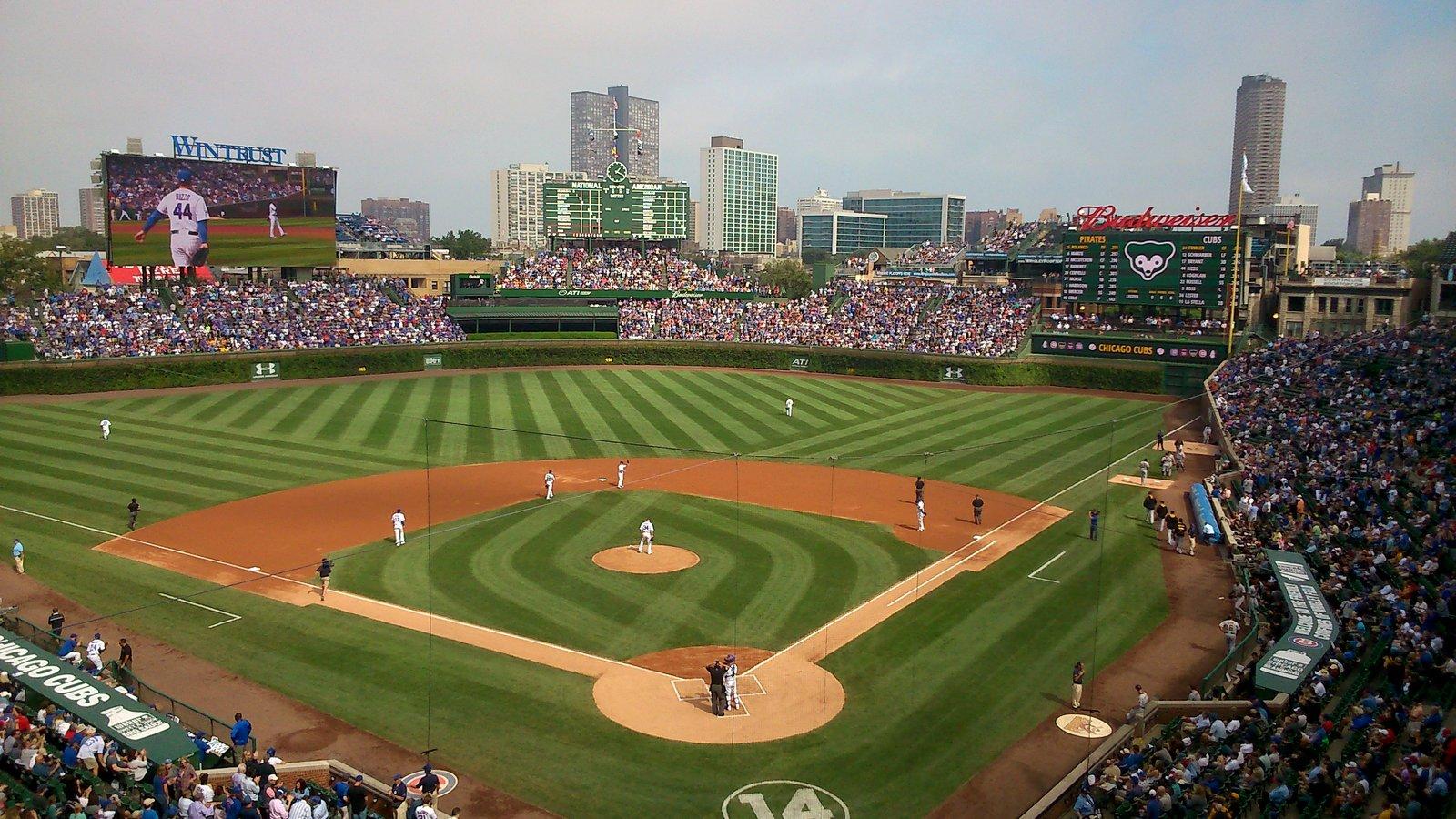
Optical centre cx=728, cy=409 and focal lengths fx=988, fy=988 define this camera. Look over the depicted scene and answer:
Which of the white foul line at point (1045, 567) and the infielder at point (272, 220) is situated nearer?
the white foul line at point (1045, 567)

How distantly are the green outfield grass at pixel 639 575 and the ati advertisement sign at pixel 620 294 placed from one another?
4278 centimetres

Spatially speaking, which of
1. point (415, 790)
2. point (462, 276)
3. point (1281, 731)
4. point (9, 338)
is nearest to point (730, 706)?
point (415, 790)

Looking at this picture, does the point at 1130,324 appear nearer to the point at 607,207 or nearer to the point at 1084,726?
the point at 607,207

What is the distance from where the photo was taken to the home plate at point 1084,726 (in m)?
18.2

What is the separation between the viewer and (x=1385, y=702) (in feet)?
52.7

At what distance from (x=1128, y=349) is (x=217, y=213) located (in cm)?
5599

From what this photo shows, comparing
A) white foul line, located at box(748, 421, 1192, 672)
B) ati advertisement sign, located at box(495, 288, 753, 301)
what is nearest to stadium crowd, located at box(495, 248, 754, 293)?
ati advertisement sign, located at box(495, 288, 753, 301)

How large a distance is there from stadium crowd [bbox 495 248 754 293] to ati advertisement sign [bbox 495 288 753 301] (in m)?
0.51

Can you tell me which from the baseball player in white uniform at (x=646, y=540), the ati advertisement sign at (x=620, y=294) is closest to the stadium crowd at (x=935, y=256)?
the ati advertisement sign at (x=620, y=294)

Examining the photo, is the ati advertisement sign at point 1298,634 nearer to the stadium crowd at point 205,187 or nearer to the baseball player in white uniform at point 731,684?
the baseball player in white uniform at point 731,684

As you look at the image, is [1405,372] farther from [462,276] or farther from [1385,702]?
[462,276]

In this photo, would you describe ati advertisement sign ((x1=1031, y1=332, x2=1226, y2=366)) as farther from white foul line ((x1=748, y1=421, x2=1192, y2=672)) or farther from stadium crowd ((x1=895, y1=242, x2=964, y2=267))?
stadium crowd ((x1=895, y1=242, x2=964, y2=267))

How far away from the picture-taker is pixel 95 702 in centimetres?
1606

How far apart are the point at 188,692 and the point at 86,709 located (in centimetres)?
342
